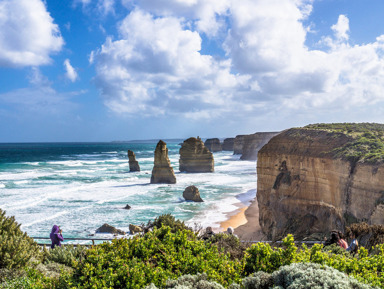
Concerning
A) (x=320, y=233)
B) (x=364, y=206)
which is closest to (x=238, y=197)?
(x=320, y=233)

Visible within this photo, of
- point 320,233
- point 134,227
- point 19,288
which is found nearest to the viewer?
point 19,288

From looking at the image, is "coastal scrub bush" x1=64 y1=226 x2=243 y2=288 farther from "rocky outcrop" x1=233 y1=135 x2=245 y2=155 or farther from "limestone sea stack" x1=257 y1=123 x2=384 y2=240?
"rocky outcrop" x1=233 y1=135 x2=245 y2=155

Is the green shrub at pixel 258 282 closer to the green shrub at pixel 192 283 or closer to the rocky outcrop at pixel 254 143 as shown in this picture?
the green shrub at pixel 192 283

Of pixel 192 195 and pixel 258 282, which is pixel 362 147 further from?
pixel 192 195

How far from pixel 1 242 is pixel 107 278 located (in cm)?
313

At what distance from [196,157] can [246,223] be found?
36.6 meters

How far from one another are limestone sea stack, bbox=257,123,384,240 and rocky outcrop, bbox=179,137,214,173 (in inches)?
1548

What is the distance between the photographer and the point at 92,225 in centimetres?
2522

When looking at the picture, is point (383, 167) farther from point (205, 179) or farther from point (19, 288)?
point (205, 179)

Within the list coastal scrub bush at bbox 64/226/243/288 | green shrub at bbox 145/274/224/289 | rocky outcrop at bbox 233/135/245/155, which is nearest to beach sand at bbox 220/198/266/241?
coastal scrub bush at bbox 64/226/243/288

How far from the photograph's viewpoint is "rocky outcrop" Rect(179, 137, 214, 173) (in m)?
60.8

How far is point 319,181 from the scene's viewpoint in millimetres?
17422

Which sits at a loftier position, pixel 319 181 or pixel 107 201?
pixel 319 181

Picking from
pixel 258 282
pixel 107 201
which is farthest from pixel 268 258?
pixel 107 201
